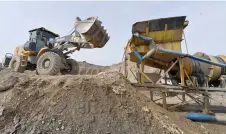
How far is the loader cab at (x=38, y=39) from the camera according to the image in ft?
31.3

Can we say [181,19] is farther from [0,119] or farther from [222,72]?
[0,119]

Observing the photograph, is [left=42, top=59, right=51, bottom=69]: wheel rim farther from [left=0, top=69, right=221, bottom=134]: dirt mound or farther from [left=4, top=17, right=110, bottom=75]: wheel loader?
[left=0, top=69, right=221, bottom=134]: dirt mound

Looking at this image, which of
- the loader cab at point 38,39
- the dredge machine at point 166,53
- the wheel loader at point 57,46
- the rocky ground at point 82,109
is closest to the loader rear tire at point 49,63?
the wheel loader at point 57,46

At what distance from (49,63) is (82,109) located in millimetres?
4439

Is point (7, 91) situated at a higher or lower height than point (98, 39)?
lower

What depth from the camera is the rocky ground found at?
377cm

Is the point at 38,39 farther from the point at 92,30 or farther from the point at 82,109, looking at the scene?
the point at 82,109

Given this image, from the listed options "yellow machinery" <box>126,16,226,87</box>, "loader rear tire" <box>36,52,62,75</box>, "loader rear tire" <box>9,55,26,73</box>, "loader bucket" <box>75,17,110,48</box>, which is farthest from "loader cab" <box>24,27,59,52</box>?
"yellow machinery" <box>126,16,226,87</box>

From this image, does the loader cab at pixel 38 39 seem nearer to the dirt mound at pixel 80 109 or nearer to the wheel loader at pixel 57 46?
the wheel loader at pixel 57 46

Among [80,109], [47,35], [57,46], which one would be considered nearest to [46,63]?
[57,46]

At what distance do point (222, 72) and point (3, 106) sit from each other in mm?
6943

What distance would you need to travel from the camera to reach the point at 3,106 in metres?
4.24

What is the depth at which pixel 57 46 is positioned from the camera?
897cm

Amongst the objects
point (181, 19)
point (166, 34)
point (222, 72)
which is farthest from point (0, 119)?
point (222, 72)
